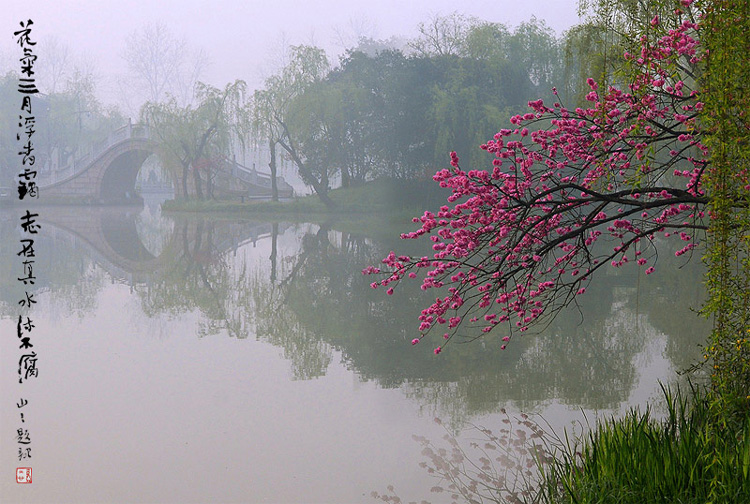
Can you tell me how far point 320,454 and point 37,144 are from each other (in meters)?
40.4

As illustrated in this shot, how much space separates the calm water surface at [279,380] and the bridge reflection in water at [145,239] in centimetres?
195

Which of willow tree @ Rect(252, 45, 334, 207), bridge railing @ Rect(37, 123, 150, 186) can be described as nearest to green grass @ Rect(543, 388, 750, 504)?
willow tree @ Rect(252, 45, 334, 207)

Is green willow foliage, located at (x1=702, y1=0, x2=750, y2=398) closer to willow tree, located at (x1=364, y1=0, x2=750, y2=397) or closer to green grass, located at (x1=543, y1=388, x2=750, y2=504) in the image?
willow tree, located at (x1=364, y1=0, x2=750, y2=397)

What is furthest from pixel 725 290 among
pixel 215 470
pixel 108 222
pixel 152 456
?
pixel 108 222

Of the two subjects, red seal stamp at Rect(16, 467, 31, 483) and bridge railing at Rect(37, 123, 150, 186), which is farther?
bridge railing at Rect(37, 123, 150, 186)

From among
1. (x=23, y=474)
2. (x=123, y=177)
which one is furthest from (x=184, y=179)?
(x=23, y=474)

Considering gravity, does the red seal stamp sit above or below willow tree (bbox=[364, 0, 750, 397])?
below

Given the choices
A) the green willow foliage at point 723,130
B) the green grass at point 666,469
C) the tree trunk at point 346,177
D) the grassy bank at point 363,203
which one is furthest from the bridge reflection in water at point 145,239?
the green willow foliage at point 723,130

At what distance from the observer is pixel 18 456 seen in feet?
13.7

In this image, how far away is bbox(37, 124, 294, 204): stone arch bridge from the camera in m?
33.0

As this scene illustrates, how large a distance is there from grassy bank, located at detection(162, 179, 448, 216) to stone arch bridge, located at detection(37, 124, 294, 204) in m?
3.13

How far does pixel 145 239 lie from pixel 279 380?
512 inches

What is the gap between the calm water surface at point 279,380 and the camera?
3936 millimetres

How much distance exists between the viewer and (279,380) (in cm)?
568
